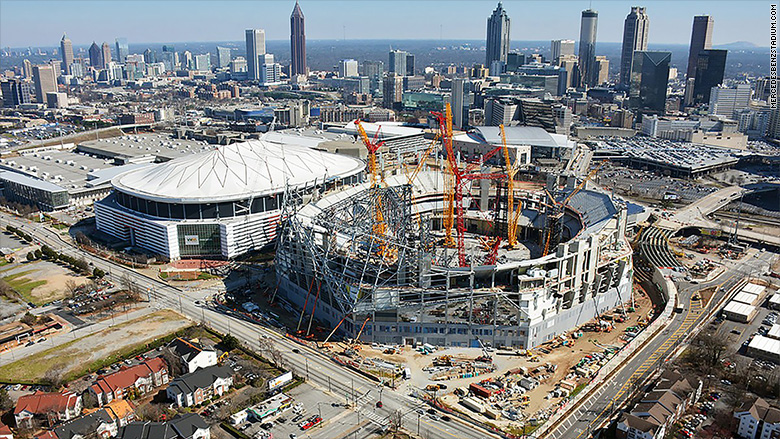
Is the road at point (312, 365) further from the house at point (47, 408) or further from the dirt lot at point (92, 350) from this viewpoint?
the house at point (47, 408)

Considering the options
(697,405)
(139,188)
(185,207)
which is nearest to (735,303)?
(697,405)

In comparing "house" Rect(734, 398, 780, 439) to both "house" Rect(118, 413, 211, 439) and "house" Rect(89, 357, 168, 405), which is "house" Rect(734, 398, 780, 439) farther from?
"house" Rect(89, 357, 168, 405)

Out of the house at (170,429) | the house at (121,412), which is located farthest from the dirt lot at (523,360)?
the house at (121,412)

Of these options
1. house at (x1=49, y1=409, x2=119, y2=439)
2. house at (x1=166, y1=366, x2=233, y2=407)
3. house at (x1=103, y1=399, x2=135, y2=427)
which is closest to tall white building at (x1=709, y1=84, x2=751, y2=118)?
house at (x1=166, y1=366, x2=233, y2=407)

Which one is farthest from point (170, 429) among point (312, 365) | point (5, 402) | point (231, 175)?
point (231, 175)

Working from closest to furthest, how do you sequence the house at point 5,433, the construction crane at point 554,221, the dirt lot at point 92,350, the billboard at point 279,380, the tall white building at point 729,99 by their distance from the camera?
1. the house at point 5,433
2. the billboard at point 279,380
3. the dirt lot at point 92,350
4. the construction crane at point 554,221
5. the tall white building at point 729,99

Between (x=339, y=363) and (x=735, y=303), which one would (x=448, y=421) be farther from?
(x=735, y=303)
